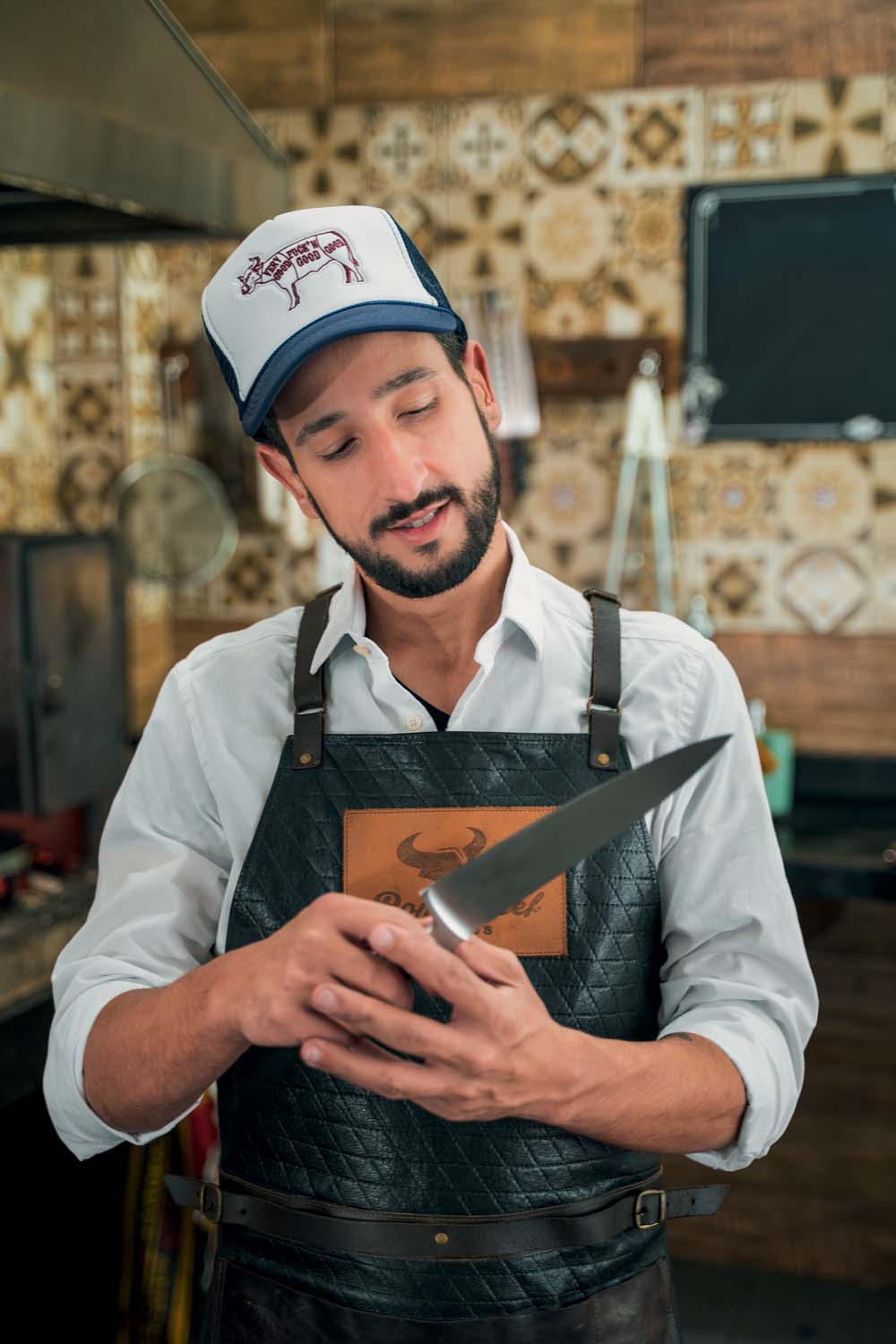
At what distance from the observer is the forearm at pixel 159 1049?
1075 millimetres

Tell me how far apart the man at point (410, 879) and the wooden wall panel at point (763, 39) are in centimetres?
211

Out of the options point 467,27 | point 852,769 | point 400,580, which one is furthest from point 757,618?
point 400,580

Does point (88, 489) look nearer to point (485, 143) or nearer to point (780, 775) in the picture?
point (485, 143)

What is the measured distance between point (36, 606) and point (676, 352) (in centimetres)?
165

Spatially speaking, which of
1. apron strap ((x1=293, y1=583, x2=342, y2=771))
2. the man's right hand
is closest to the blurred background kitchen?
apron strap ((x1=293, y1=583, x2=342, y2=771))

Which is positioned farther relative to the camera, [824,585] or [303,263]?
[824,585]


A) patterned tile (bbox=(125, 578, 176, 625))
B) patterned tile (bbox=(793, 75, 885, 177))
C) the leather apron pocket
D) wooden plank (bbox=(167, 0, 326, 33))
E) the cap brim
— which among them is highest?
wooden plank (bbox=(167, 0, 326, 33))

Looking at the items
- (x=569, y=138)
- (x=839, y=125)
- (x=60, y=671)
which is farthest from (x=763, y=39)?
(x=60, y=671)

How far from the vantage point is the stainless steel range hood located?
1514mm

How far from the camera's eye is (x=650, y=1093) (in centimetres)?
107

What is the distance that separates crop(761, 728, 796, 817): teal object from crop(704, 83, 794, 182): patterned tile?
1322mm

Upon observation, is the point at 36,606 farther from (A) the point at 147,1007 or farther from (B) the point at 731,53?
(B) the point at 731,53

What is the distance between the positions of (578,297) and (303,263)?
2.11 meters

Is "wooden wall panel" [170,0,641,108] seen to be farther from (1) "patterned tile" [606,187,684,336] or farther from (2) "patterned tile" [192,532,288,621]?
(2) "patterned tile" [192,532,288,621]
